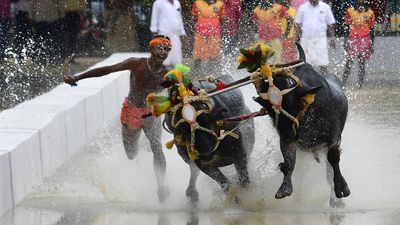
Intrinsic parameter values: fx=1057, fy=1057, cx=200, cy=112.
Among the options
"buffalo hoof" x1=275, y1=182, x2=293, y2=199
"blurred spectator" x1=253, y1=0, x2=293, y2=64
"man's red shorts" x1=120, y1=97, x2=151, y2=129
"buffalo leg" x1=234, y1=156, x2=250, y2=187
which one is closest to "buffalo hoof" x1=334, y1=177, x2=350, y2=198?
"buffalo hoof" x1=275, y1=182, x2=293, y2=199

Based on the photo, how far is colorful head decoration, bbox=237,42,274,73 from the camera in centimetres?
846

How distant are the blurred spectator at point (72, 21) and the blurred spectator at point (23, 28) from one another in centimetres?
91

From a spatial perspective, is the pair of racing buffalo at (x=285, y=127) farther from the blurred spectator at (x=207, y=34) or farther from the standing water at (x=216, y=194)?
the blurred spectator at (x=207, y=34)

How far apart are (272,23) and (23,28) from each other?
6771mm

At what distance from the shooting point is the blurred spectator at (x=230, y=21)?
21109 mm

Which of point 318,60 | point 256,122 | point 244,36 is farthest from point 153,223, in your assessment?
point 244,36

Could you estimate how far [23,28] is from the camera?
2378 cm

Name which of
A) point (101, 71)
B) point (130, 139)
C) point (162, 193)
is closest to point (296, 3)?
point (130, 139)

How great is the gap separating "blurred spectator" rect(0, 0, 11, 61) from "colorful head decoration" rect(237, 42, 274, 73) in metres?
14.8

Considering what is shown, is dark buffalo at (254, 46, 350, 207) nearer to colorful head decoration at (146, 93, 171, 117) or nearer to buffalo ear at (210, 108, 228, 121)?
buffalo ear at (210, 108, 228, 121)

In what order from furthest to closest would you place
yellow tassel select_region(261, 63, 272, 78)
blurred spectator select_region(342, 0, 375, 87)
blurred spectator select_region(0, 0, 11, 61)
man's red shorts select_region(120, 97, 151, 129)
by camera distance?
1. blurred spectator select_region(0, 0, 11, 61)
2. blurred spectator select_region(342, 0, 375, 87)
3. man's red shorts select_region(120, 97, 151, 129)
4. yellow tassel select_region(261, 63, 272, 78)

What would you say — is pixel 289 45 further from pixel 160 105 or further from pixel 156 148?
pixel 160 105

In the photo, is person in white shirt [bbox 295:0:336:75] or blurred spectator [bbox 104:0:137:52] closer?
person in white shirt [bbox 295:0:336:75]

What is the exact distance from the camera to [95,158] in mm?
12484
